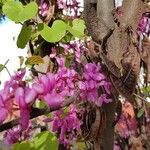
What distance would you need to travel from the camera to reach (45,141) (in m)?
0.96

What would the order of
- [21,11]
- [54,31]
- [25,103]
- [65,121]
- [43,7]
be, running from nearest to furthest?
1. [25,103]
2. [21,11]
3. [54,31]
4. [65,121]
5. [43,7]

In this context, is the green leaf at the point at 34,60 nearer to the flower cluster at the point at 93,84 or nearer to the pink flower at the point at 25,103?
the flower cluster at the point at 93,84

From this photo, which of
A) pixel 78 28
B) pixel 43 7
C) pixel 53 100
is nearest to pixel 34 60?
pixel 78 28

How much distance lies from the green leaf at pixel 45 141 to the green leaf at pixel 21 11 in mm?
466

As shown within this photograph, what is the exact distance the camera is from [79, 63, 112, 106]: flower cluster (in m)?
1.36

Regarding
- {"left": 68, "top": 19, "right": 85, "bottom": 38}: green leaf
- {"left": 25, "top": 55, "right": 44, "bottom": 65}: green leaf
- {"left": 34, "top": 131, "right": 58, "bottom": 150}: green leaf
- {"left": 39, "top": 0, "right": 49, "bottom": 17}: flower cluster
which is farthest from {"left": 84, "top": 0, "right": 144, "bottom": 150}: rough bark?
{"left": 39, "top": 0, "right": 49, "bottom": 17}: flower cluster

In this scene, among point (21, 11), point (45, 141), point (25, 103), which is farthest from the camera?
point (21, 11)

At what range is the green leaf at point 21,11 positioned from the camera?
133 centimetres

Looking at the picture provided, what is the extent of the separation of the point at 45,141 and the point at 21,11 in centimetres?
53

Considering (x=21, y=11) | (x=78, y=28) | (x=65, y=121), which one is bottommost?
(x=65, y=121)

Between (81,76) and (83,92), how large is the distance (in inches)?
3.9

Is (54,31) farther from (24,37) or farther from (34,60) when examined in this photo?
(34,60)

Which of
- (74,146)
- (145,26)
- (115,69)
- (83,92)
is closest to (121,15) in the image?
(115,69)

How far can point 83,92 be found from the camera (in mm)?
1379
